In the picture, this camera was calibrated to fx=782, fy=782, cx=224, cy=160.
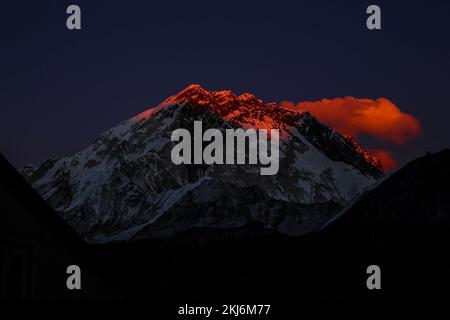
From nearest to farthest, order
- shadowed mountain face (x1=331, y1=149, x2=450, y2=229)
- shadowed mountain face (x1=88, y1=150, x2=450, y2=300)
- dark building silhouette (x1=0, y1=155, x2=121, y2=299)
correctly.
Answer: dark building silhouette (x1=0, y1=155, x2=121, y2=299)
shadowed mountain face (x1=88, y1=150, x2=450, y2=300)
shadowed mountain face (x1=331, y1=149, x2=450, y2=229)

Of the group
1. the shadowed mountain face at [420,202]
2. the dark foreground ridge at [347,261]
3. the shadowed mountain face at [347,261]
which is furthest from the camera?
the shadowed mountain face at [420,202]

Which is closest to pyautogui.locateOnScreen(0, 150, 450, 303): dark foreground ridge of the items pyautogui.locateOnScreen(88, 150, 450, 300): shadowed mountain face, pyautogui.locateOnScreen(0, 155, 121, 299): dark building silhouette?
pyautogui.locateOnScreen(88, 150, 450, 300): shadowed mountain face

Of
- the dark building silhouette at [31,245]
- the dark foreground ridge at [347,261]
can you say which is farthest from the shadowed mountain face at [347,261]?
the dark building silhouette at [31,245]

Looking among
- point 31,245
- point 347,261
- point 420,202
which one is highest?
point 420,202

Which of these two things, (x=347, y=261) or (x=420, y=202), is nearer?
(x=347, y=261)

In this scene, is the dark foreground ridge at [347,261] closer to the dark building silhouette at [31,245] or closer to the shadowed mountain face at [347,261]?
the shadowed mountain face at [347,261]

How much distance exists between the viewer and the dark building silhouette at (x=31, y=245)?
1140cm

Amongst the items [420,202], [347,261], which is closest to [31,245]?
[347,261]

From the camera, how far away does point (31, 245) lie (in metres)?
11.8

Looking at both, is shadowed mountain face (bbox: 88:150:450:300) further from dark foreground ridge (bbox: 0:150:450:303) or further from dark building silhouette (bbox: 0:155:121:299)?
dark building silhouette (bbox: 0:155:121:299)

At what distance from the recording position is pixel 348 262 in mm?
160375

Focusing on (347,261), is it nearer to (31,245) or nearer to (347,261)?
(347,261)

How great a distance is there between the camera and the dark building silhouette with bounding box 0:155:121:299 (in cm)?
1140
